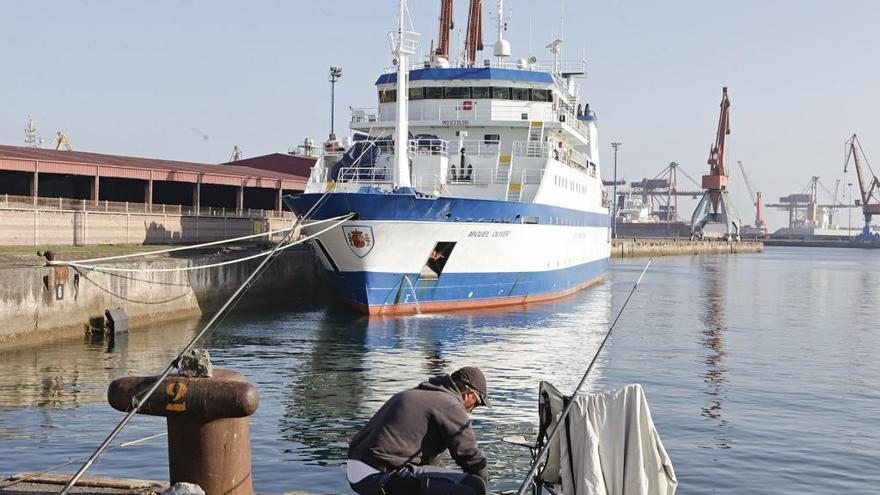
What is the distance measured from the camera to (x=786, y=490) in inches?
489

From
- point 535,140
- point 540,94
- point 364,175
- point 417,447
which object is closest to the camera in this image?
point 417,447

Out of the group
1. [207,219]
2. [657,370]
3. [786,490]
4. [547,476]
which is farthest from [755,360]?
[207,219]

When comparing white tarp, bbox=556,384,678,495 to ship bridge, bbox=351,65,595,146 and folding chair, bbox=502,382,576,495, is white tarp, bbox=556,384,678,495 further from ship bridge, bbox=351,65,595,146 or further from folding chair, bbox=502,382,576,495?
ship bridge, bbox=351,65,595,146

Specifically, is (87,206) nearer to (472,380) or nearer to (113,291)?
(113,291)

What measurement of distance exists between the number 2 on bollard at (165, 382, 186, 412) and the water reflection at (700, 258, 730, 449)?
9.93 meters

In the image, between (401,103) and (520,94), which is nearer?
(401,103)

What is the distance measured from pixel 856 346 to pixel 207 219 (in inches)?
1109

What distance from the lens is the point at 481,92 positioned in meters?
38.1

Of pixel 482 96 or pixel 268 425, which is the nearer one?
pixel 268 425

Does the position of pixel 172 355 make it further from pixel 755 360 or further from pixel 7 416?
pixel 755 360

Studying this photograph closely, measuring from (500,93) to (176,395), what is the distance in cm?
3224

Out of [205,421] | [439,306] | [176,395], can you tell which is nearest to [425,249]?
[439,306]

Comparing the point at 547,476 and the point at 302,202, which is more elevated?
the point at 302,202

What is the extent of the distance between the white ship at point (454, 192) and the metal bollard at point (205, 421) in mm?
21564
